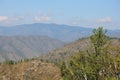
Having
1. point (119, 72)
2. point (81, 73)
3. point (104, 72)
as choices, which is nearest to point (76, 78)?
point (81, 73)

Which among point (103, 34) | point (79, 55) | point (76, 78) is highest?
point (103, 34)

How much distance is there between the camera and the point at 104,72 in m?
96.9

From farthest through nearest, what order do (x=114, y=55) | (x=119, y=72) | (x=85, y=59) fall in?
(x=85, y=59) < (x=114, y=55) < (x=119, y=72)

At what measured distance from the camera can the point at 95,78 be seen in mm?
98188

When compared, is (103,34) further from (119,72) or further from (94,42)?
(119,72)

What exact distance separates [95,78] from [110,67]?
7186mm

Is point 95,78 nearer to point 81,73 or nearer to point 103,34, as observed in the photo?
point 81,73

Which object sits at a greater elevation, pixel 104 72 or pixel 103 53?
pixel 103 53

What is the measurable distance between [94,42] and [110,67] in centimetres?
1240

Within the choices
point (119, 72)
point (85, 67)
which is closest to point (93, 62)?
point (85, 67)

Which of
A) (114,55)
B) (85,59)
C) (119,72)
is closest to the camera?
(119,72)

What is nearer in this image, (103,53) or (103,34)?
(103,53)

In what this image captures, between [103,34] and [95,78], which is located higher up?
[103,34]

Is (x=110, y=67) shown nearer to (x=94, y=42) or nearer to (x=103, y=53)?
(x=103, y=53)
